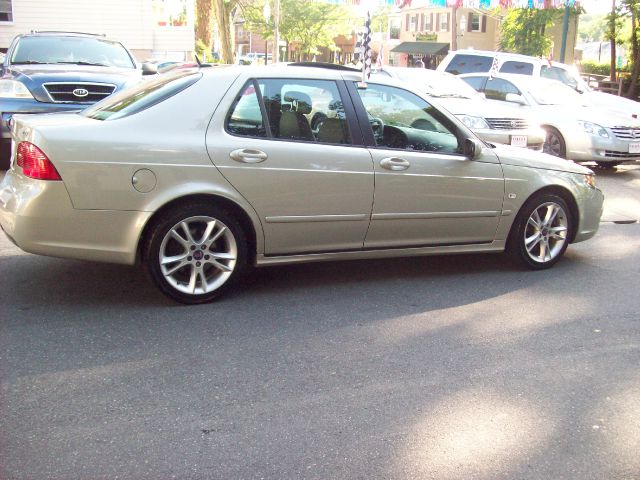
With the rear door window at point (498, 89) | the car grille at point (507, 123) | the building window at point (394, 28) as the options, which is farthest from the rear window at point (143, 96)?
the building window at point (394, 28)

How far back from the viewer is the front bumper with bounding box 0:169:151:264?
4.89 meters

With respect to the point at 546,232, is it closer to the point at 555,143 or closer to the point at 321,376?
the point at 321,376

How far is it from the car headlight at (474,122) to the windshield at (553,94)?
223cm

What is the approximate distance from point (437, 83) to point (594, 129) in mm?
2636

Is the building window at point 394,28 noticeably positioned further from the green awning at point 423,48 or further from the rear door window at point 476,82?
the rear door window at point 476,82

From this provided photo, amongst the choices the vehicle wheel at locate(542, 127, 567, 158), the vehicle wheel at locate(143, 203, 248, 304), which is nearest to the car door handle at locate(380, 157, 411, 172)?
the vehicle wheel at locate(143, 203, 248, 304)

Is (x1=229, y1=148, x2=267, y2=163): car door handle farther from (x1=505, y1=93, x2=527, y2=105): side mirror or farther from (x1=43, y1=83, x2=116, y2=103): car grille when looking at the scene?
(x1=505, y1=93, x2=527, y2=105): side mirror

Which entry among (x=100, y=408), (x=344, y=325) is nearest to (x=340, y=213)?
(x=344, y=325)

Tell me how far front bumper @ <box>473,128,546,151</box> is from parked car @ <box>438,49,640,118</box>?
3.94 metres

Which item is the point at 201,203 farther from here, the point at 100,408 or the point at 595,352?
the point at 595,352

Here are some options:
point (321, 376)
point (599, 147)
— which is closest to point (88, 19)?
point (599, 147)

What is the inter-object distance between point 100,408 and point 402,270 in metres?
3.29

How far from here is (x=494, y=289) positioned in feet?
19.8

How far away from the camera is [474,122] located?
468 inches
